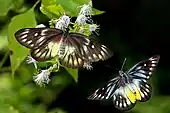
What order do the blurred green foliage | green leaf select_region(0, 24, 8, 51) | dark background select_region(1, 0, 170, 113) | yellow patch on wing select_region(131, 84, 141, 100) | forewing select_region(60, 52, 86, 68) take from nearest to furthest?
forewing select_region(60, 52, 86, 68)
the blurred green foliage
yellow patch on wing select_region(131, 84, 141, 100)
green leaf select_region(0, 24, 8, 51)
dark background select_region(1, 0, 170, 113)

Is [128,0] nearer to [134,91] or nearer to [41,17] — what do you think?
[41,17]

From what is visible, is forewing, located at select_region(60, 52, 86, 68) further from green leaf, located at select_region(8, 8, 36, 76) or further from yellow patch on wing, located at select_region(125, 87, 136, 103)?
yellow patch on wing, located at select_region(125, 87, 136, 103)

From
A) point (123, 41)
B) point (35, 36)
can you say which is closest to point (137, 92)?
point (35, 36)

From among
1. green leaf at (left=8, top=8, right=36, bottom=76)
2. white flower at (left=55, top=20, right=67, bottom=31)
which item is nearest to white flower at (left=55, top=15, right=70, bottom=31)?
white flower at (left=55, top=20, right=67, bottom=31)

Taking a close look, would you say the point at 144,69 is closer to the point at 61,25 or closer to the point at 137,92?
the point at 137,92

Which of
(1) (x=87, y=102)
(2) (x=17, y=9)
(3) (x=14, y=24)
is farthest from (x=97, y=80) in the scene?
(3) (x=14, y=24)

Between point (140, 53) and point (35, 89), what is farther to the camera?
point (140, 53)

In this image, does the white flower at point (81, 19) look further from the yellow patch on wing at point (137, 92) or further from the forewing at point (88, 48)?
the yellow patch on wing at point (137, 92)
